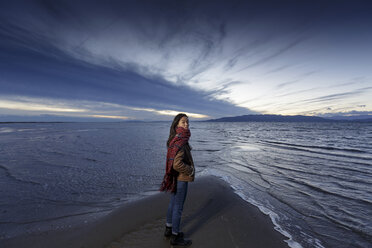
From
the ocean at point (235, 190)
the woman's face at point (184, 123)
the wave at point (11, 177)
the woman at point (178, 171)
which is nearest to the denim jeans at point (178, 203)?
the woman at point (178, 171)

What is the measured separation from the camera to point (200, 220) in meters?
4.38

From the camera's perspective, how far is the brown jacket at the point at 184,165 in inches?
120

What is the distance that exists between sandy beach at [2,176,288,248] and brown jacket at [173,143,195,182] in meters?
1.54

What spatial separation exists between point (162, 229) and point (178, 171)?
1.89 m

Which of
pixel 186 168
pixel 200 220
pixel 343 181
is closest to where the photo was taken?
pixel 186 168

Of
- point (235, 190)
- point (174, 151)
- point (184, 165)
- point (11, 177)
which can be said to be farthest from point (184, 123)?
point (11, 177)

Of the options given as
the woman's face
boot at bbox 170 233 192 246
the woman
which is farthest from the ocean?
the woman's face

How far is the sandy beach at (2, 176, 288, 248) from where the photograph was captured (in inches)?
136

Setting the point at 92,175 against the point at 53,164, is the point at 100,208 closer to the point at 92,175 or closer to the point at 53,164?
the point at 92,175

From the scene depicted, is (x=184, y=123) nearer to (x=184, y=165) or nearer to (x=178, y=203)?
(x=184, y=165)

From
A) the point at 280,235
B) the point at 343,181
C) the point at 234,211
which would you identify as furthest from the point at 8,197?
the point at 343,181

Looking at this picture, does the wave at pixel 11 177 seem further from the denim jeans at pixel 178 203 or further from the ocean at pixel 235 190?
the denim jeans at pixel 178 203

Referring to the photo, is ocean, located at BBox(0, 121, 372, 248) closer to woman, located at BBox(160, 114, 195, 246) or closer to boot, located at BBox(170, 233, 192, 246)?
boot, located at BBox(170, 233, 192, 246)

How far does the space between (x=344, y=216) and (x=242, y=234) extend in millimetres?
3657
